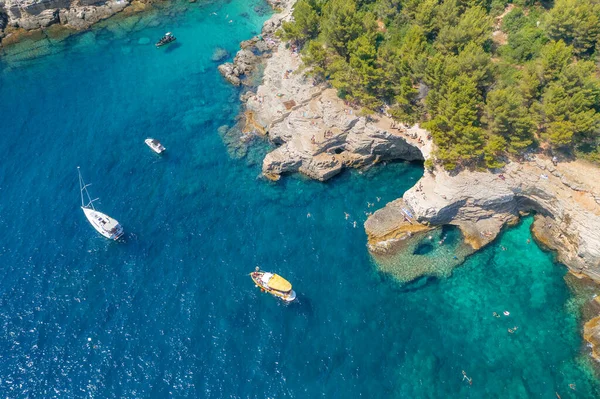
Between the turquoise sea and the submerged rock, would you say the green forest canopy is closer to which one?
the turquoise sea

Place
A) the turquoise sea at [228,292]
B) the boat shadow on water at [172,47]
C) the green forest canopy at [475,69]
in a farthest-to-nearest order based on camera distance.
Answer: the boat shadow on water at [172,47] < the green forest canopy at [475,69] < the turquoise sea at [228,292]

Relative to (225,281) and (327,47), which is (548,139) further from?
(225,281)

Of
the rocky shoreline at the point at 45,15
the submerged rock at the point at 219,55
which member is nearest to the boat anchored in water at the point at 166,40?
the submerged rock at the point at 219,55

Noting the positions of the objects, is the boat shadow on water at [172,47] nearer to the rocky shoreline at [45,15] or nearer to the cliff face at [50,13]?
the rocky shoreline at [45,15]

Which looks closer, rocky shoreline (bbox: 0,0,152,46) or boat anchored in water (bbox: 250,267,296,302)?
boat anchored in water (bbox: 250,267,296,302)

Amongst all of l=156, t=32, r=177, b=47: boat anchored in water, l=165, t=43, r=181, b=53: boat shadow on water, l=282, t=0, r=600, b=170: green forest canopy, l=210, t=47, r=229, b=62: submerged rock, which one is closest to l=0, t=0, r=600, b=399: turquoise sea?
l=282, t=0, r=600, b=170: green forest canopy

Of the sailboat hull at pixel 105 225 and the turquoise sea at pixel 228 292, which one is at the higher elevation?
the sailboat hull at pixel 105 225
